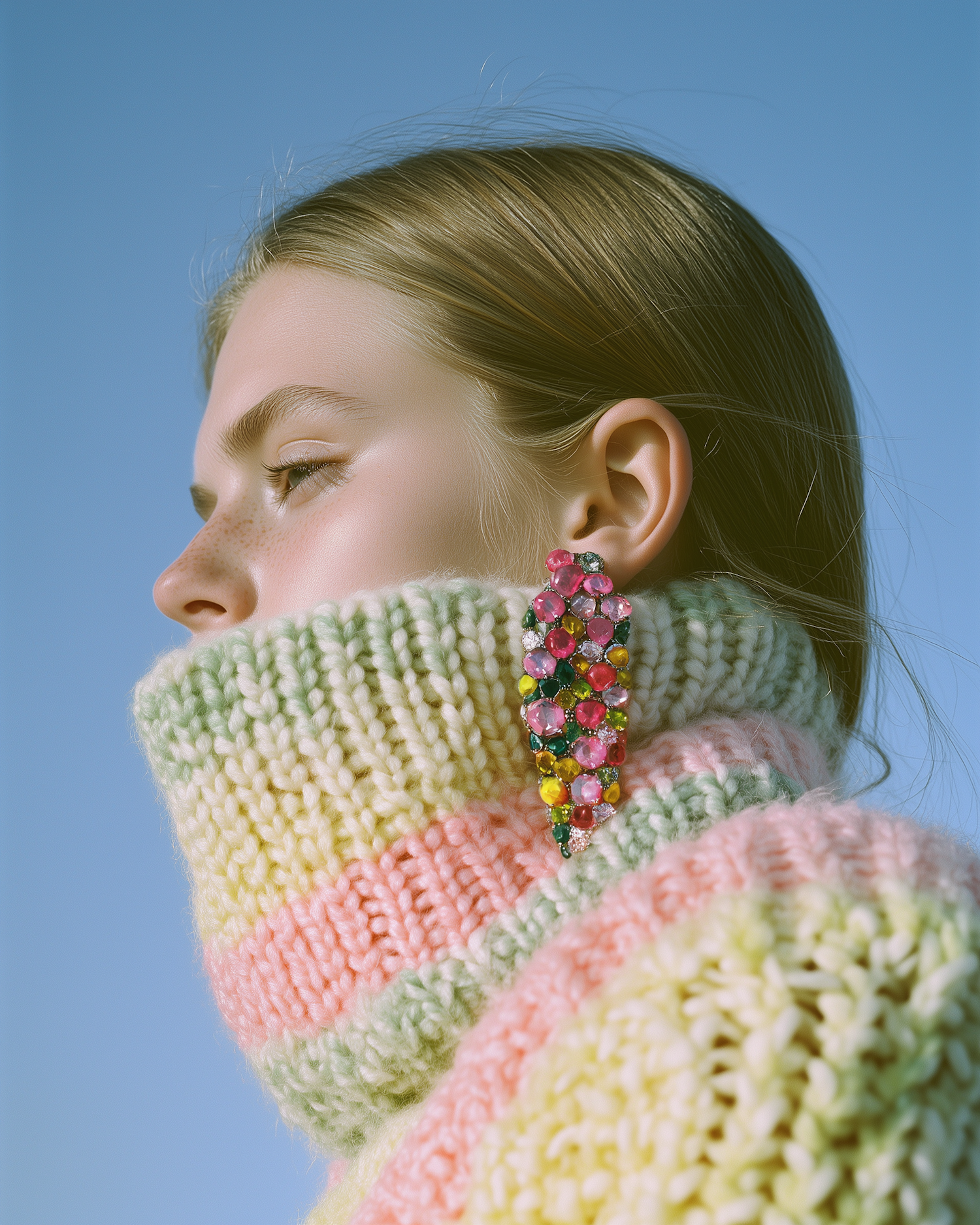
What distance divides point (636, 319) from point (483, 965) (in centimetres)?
68

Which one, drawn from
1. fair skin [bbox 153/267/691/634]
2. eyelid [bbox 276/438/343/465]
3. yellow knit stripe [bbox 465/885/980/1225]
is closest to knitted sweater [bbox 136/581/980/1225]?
yellow knit stripe [bbox 465/885/980/1225]

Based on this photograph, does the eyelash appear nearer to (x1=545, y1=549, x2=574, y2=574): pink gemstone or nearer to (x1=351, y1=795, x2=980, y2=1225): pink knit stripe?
(x1=545, y1=549, x2=574, y2=574): pink gemstone

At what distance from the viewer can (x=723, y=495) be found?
113 centimetres

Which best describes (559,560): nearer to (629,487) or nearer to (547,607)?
(547,607)

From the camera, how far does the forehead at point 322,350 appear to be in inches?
40.1

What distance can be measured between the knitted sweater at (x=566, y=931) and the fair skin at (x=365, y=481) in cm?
11

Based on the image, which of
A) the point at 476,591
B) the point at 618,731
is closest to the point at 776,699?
the point at 618,731

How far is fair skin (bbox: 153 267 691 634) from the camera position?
966mm

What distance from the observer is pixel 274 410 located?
1037 millimetres

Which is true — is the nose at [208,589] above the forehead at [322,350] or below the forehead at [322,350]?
below

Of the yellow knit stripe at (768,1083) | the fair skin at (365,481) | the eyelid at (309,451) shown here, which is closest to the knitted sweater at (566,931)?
the yellow knit stripe at (768,1083)

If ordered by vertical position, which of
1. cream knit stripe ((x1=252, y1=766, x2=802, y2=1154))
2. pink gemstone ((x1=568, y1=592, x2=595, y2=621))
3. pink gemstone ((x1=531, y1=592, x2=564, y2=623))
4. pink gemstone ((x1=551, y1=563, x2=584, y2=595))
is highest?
pink gemstone ((x1=551, y1=563, x2=584, y2=595))

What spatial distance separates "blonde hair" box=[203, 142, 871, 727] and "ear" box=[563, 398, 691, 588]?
0.03 metres

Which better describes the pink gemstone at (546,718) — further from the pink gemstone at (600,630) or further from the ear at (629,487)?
the ear at (629,487)
